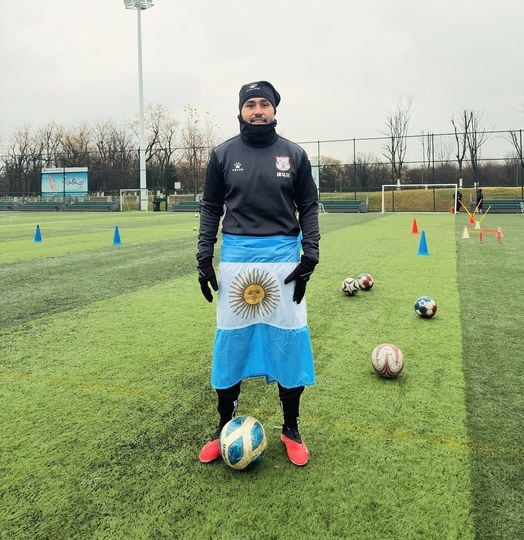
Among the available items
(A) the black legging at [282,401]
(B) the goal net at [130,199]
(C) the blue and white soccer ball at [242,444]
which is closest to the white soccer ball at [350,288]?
(A) the black legging at [282,401]

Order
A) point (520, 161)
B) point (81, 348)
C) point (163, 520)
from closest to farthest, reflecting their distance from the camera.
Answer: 1. point (163, 520)
2. point (81, 348)
3. point (520, 161)

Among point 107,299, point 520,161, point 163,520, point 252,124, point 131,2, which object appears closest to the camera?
point 163,520

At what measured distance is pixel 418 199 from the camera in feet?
129

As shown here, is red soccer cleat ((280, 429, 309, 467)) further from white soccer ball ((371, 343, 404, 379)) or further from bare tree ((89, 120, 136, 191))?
bare tree ((89, 120, 136, 191))

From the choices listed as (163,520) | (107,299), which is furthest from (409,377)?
(107,299)

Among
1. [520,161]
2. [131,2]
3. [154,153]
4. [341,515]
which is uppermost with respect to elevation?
[131,2]

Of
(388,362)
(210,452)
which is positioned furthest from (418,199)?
(210,452)

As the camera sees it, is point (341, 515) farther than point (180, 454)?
No

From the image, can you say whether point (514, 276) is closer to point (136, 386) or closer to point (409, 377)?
point (409, 377)

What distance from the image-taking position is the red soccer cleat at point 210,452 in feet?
9.55

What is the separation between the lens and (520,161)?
1449 inches

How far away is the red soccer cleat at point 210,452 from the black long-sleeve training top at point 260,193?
1.10 m

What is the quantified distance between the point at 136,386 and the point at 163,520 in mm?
1760

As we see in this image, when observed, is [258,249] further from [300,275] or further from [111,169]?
[111,169]
